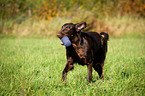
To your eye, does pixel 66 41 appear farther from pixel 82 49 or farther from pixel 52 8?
pixel 52 8

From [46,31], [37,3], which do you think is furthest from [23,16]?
[46,31]

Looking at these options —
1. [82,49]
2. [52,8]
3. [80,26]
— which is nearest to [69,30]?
[80,26]

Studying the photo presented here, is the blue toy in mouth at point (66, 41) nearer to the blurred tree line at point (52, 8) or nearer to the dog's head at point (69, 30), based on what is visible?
the dog's head at point (69, 30)

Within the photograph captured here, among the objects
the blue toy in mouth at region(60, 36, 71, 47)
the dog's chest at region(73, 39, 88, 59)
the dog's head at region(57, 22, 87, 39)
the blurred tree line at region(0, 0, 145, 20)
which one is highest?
the blurred tree line at region(0, 0, 145, 20)

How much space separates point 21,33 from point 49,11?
370 cm

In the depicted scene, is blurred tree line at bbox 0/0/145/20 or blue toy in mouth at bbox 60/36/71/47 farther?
blurred tree line at bbox 0/0/145/20

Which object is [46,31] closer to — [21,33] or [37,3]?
[21,33]

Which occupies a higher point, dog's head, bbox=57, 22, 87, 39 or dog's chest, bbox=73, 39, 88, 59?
dog's head, bbox=57, 22, 87, 39

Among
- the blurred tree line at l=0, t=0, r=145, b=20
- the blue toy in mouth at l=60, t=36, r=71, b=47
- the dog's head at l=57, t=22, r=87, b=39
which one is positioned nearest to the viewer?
the blue toy in mouth at l=60, t=36, r=71, b=47

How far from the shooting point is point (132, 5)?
1670cm

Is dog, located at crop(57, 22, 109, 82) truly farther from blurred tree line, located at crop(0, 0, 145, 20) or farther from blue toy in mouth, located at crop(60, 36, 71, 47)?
blurred tree line, located at crop(0, 0, 145, 20)

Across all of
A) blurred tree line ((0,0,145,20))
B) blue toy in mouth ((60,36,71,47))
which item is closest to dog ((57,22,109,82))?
blue toy in mouth ((60,36,71,47))

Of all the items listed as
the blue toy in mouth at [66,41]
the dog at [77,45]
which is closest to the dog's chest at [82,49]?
the dog at [77,45]

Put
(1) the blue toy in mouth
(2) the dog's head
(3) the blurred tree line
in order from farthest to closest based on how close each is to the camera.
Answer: (3) the blurred tree line
(2) the dog's head
(1) the blue toy in mouth
